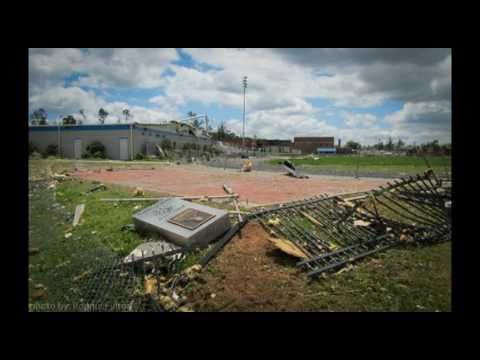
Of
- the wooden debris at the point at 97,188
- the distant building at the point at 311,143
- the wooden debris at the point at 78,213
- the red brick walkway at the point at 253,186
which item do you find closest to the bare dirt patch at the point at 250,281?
the red brick walkway at the point at 253,186

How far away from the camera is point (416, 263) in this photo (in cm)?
385

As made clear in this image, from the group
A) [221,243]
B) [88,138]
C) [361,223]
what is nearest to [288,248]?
[221,243]

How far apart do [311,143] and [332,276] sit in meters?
78.0

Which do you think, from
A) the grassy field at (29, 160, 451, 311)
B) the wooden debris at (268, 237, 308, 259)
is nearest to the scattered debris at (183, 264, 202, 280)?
the grassy field at (29, 160, 451, 311)

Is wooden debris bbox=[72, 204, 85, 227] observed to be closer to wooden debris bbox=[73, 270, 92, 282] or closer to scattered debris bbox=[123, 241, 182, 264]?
wooden debris bbox=[73, 270, 92, 282]

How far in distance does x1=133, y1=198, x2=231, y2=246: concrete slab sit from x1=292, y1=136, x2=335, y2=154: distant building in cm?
7174

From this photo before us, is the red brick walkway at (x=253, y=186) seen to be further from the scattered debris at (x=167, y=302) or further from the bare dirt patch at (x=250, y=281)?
the scattered debris at (x=167, y=302)

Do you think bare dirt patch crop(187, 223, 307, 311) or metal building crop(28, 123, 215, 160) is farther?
metal building crop(28, 123, 215, 160)

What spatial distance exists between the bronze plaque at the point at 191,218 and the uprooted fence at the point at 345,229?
3.41ft

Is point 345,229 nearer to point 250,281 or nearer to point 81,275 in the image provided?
point 250,281

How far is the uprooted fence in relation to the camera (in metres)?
3.99

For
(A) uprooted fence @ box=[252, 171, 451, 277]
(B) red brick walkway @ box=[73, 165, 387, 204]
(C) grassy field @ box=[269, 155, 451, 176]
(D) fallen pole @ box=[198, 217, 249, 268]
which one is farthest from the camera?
(C) grassy field @ box=[269, 155, 451, 176]
